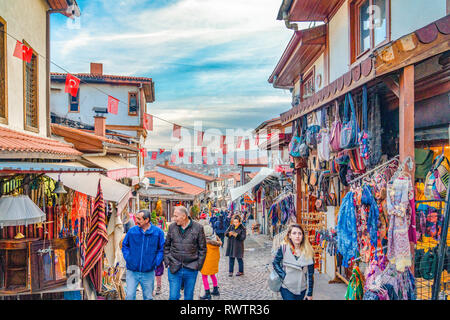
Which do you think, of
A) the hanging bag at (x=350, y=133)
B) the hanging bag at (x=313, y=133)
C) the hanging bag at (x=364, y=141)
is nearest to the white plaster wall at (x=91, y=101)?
the hanging bag at (x=313, y=133)

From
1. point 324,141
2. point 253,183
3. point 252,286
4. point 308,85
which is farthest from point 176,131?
point 324,141

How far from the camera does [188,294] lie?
539cm

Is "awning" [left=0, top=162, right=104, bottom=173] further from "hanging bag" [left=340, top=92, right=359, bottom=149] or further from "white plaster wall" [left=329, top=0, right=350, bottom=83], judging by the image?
"white plaster wall" [left=329, top=0, right=350, bottom=83]

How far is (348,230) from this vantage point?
4520 millimetres

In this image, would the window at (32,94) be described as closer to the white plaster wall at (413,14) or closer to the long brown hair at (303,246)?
the long brown hair at (303,246)

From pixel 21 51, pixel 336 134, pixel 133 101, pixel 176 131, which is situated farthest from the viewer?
pixel 133 101

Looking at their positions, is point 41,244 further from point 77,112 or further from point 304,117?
point 77,112

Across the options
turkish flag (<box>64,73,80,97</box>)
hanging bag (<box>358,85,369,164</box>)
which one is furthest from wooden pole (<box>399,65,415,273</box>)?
turkish flag (<box>64,73,80,97</box>)

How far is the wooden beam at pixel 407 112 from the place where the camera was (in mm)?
3656

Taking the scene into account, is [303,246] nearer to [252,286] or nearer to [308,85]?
[252,286]

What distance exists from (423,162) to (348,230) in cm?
154

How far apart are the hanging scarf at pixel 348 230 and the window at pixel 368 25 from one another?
118 inches

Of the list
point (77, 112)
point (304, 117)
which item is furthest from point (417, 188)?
point (77, 112)

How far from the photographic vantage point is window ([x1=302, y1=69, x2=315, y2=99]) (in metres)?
10.9
